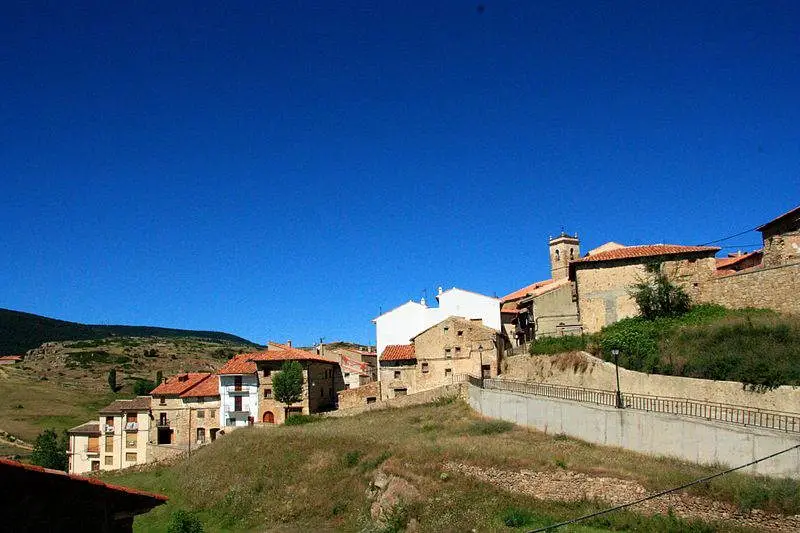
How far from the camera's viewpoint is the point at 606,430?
84.3 ft

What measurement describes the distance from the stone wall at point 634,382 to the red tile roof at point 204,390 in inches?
1095

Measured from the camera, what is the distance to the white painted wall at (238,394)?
54781 millimetres

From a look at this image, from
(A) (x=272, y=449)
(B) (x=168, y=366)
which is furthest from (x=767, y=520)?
(B) (x=168, y=366)

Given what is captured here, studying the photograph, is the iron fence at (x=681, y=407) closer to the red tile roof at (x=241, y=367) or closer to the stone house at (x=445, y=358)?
the stone house at (x=445, y=358)

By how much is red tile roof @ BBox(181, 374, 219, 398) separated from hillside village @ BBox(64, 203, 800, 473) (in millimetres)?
134

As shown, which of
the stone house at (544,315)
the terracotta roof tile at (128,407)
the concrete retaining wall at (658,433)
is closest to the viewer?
the concrete retaining wall at (658,433)

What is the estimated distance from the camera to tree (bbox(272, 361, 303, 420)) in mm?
51750

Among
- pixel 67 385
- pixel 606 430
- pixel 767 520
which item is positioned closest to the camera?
pixel 767 520

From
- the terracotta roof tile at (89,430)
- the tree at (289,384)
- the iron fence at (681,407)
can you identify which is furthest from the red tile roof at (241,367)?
the iron fence at (681,407)

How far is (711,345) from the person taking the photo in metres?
28.1

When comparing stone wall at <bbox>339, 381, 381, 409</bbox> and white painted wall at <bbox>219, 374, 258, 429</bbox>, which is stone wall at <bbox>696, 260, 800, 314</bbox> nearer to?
stone wall at <bbox>339, 381, 381, 409</bbox>

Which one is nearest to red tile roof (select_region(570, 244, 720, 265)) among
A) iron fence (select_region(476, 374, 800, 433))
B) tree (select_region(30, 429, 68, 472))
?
iron fence (select_region(476, 374, 800, 433))

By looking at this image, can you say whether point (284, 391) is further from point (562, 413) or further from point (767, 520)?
point (767, 520)

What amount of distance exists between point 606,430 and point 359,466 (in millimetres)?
12400
